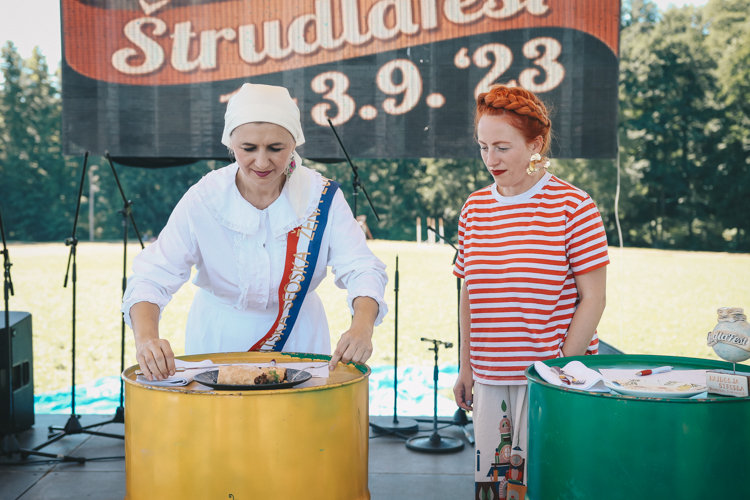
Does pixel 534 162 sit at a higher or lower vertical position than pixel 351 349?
higher

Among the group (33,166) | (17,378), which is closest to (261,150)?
(17,378)

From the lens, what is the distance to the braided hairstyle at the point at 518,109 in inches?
64.2

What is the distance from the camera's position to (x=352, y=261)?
62.3 inches

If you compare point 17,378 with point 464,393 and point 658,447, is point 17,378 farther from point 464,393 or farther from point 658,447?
point 658,447

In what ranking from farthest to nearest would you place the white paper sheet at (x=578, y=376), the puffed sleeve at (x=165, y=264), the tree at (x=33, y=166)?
the tree at (x=33, y=166)
the puffed sleeve at (x=165, y=264)
the white paper sheet at (x=578, y=376)

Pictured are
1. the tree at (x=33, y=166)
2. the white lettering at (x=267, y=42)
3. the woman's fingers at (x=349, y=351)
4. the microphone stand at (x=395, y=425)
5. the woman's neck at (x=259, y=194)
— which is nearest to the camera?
the woman's fingers at (x=349, y=351)

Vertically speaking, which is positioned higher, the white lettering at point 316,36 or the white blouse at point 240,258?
the white lettering at point 316,36

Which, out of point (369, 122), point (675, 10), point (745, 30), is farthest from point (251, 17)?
point (675, 10)

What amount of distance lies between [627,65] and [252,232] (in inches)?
895

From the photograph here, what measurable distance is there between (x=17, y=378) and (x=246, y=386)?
2807mm

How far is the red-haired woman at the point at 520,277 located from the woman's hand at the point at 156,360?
783 millimetres

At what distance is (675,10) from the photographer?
76.6ft

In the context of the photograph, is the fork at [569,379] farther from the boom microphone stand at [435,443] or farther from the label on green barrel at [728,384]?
the boom microphone stand at [435,443]

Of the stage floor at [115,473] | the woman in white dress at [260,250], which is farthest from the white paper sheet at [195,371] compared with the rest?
the stage floor at [115,473]
